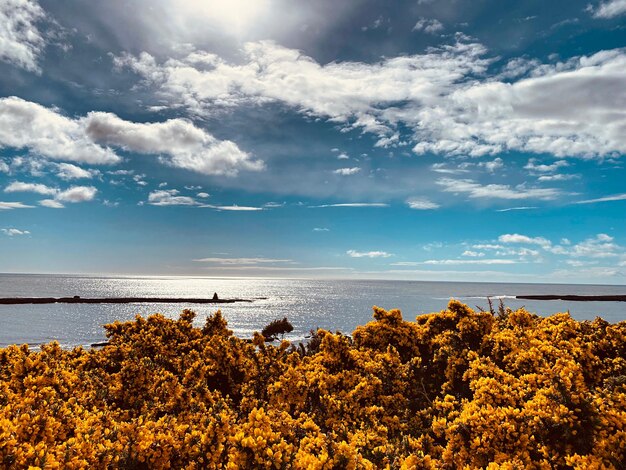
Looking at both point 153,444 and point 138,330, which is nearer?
point 153,444

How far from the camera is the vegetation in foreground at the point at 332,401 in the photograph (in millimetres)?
6430

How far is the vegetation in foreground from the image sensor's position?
643 centimetres

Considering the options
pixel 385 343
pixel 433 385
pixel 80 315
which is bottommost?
pixel 80 315

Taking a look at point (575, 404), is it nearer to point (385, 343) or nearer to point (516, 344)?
point (516, 344)

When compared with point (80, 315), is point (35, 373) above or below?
above

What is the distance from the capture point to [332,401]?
1109cm

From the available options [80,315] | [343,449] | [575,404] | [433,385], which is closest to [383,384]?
[433,385]

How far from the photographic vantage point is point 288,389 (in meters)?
11.5

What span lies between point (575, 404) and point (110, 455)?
7.47m

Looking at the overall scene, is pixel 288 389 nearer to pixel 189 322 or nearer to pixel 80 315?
pixel 189 322

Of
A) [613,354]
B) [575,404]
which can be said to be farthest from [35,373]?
[613,354]

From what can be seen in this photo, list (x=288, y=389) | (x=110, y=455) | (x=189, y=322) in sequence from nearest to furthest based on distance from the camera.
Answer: (x=110, y=455) → (x=288, y=389) → (x=189, y=322)

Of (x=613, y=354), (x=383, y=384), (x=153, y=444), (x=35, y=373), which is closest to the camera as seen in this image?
(x=153, y=444)

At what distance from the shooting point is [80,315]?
396 ft
